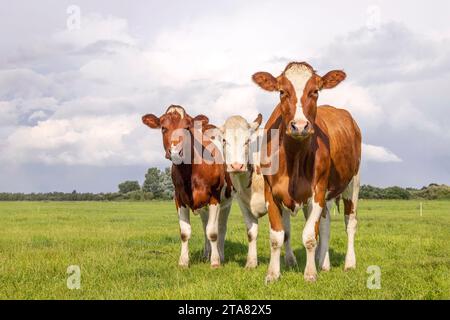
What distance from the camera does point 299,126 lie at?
7.57m

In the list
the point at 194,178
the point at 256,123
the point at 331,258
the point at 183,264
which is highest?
the point at 256,123

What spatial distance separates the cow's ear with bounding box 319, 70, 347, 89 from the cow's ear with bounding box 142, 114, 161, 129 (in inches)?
143

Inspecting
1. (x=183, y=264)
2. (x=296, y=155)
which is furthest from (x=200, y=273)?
(x=296, y=155)

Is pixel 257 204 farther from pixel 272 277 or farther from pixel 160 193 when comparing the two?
pixel 160 193

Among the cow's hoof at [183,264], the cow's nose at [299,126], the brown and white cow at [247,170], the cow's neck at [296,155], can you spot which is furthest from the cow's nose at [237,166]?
the cow's hoof at [183,264]

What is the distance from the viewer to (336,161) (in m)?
9.74

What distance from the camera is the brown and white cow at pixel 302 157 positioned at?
8016 millimetres

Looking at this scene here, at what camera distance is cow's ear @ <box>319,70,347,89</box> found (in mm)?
8562

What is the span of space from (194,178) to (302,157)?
303 centimetres

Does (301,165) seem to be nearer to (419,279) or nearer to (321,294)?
(321,294)

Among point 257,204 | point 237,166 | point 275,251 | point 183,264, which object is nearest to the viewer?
point 275,251

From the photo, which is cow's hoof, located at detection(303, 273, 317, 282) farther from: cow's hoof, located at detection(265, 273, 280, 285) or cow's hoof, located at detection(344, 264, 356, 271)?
cow's hoof, located at detection(344, 264, 356, 271)
